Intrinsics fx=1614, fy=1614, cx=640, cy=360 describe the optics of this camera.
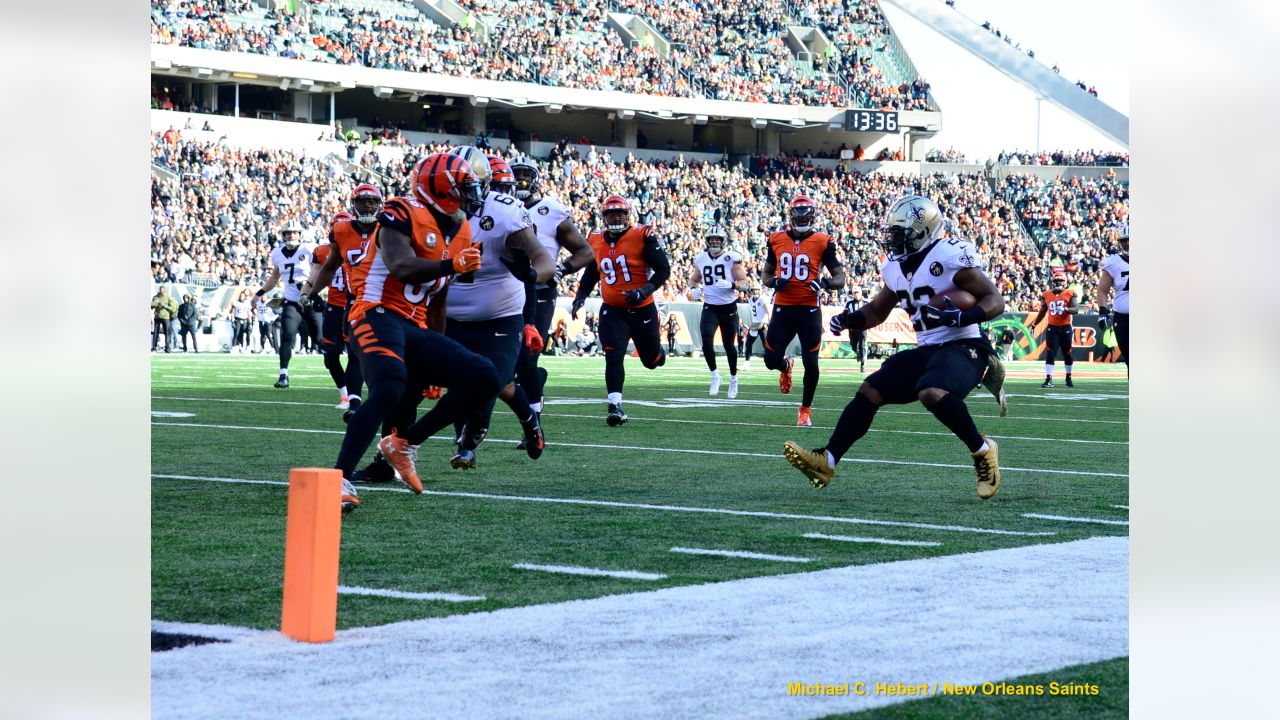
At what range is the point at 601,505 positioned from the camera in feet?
24.6

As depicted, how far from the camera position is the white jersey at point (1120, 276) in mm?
18500

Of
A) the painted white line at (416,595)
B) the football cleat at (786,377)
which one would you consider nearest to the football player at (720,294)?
the football cleat at (786,377)

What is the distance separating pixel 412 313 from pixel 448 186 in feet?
2.18

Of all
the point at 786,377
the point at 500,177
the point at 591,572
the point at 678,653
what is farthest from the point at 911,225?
the point at 786,377

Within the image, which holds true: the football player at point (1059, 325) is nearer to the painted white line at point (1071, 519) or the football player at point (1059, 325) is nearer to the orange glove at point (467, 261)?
the painted white line at point (1071, 519)

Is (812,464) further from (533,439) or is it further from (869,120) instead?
(869,120)

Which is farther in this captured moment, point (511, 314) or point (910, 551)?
point (511, 314)

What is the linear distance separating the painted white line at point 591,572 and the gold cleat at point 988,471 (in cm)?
287

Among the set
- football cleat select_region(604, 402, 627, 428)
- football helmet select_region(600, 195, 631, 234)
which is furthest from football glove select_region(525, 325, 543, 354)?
football helmet select_region(600, 195, 631, 234)
